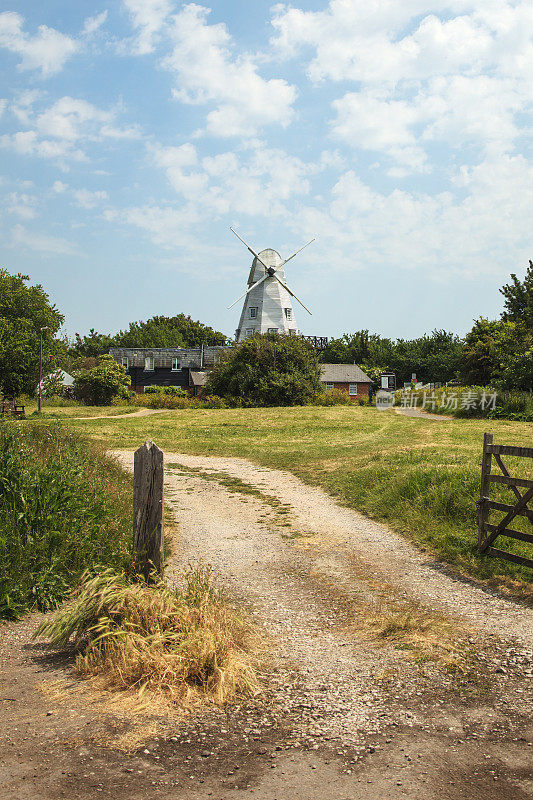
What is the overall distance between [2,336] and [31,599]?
2187 inches

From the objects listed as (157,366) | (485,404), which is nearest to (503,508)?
(485,404)

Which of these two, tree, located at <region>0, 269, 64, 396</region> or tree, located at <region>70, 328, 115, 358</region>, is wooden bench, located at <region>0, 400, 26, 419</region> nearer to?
tree, located at <region>0, 269, 64, 396</region>

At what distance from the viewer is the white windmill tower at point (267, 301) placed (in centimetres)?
6738

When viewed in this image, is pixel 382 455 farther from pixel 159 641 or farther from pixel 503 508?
pixel 159 641

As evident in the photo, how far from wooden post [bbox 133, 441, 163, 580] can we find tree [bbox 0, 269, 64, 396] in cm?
4616

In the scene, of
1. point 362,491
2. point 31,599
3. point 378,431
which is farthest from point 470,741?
point 378,431

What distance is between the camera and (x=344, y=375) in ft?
268

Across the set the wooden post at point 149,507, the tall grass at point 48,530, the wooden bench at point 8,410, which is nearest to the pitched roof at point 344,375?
the wooden bench at point 8,410

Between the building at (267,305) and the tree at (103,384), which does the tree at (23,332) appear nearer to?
the tree at (103,384)

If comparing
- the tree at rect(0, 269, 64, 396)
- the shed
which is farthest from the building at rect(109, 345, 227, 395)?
the tree at rect(0, 269, 64, 396)

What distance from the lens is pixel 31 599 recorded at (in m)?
6.38

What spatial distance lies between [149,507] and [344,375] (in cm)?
7636

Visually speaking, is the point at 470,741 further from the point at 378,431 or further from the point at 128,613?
the point at 378,431

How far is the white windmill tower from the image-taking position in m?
67.4
